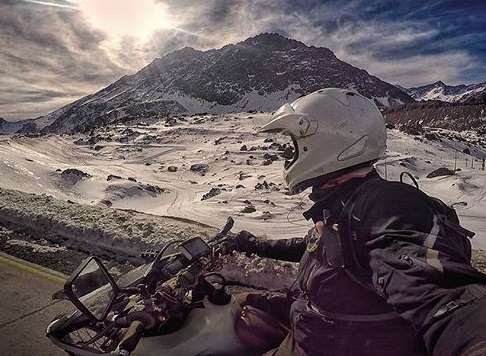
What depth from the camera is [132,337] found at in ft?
7.87

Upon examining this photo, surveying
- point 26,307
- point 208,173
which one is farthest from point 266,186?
point 26,307

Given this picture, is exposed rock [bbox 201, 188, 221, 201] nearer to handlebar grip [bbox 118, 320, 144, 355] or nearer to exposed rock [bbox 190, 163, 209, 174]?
exposed rock [bbox 190, 163, 209, 174]

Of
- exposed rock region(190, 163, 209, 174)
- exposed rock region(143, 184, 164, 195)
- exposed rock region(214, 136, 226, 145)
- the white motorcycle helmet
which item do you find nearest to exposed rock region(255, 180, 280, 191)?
exposed rock region(143, 184, 164, 195)

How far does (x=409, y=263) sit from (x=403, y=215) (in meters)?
0.22

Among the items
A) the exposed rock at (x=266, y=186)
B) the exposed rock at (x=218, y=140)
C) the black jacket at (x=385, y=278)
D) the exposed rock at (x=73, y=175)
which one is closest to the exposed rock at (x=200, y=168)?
the exposed rock at (x=73, y=175)

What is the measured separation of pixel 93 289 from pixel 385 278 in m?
1.85

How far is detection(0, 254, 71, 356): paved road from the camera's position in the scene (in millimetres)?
4211

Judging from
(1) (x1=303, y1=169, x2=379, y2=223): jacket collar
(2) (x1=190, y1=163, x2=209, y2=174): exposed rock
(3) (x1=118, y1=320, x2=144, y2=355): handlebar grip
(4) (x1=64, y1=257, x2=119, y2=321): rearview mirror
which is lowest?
(2) (x1=190, y1=163, x2=209, y2=174): exposed rock

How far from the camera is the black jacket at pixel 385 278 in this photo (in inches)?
65.2

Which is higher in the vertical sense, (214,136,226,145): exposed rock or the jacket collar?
the jacket collar

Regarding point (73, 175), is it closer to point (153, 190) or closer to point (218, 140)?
point (153, 190)

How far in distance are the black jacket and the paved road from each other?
3.01 m

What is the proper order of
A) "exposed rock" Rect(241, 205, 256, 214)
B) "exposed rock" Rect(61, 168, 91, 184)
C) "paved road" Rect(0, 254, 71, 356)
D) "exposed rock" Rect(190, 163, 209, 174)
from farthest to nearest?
"exposed rock" Rect(190, 163, 209, 174) → "exposed rock" Rect(61, 168, 91, 184) → "exposed rock" Rect(241, 205, 256, 214) → "paved road" Rect(0, 254, 71, 356)

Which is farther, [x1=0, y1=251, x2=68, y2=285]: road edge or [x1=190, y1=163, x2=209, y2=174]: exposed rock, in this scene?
[x1=190, y1=163, x2=209, y2=174]: exposed rock
